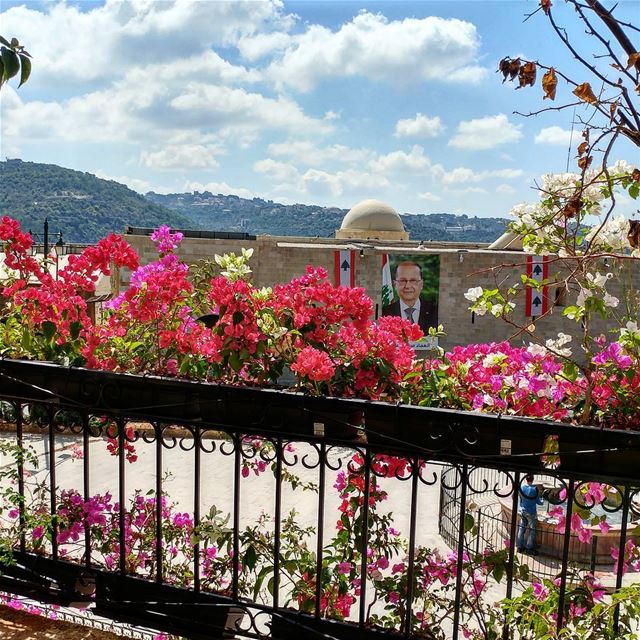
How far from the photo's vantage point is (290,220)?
138375 millimetres

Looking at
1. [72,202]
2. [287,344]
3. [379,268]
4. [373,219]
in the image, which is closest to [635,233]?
[287,344]

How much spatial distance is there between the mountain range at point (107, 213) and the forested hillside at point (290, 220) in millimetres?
211

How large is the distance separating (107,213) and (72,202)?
5331 millimetres

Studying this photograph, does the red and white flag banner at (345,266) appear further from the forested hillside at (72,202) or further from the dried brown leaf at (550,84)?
the forested hillside at (72,202)

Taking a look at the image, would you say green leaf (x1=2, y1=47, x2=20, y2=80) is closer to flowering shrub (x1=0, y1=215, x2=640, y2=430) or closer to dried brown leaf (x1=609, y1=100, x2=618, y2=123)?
flowering shrub (x1=0, y1=215, x2=640, y2=430)

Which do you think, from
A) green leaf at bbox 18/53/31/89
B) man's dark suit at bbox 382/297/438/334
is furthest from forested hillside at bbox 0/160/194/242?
green leaf at bbox 18/53/31/89

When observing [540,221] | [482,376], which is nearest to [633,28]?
[540,221]

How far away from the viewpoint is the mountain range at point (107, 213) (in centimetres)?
9344

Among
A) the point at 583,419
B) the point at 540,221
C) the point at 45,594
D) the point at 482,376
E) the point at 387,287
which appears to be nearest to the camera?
the point at 583,419

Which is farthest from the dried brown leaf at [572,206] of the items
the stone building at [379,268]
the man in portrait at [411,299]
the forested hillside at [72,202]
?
the forested hillside at [72,202]

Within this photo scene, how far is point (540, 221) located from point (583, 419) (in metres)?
0.74

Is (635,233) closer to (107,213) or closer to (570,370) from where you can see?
(570,370)

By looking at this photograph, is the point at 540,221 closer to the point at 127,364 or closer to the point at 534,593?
the point at 534,593

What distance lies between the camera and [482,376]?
220 cm
